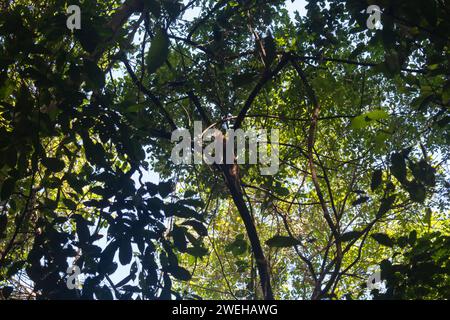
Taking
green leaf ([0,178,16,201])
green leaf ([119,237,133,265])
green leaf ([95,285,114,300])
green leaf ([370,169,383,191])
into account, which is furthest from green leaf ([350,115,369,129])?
green leaf ([0,178,16,201])

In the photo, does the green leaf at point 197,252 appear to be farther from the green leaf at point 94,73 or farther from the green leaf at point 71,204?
the green leaf at point 94,73

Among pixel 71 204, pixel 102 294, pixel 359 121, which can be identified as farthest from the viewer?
pixel 71 204

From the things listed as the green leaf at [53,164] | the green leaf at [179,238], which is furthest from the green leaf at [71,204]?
the green leaf at [179,238]

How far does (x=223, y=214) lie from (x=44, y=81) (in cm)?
395

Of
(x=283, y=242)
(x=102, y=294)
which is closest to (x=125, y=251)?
(x=102, y=294)

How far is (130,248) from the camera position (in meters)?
2.37

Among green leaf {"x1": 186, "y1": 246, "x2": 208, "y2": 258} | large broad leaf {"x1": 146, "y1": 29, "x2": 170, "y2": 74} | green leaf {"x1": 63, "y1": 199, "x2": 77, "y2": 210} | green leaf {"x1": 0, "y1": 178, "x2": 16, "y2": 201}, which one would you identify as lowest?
green leaf {"x1": 186, "y1": 246, "x2": 208, "y2": 258}

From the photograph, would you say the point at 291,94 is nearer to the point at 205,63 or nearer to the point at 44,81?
the point at 205,63

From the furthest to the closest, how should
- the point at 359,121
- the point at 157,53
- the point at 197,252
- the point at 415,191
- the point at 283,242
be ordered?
1. the point at 197,252
2. the point at 415,191
3. the point at 157,53
4. the point at 283,242
5. the point at 359,121

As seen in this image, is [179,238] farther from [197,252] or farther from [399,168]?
[399,168]

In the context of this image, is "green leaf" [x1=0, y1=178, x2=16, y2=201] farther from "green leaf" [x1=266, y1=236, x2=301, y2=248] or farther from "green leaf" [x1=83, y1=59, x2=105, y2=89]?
"green leaf" [x1=266, y1=236, x2=301, y2=248]

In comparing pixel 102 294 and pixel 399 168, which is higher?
pixel 399 168
